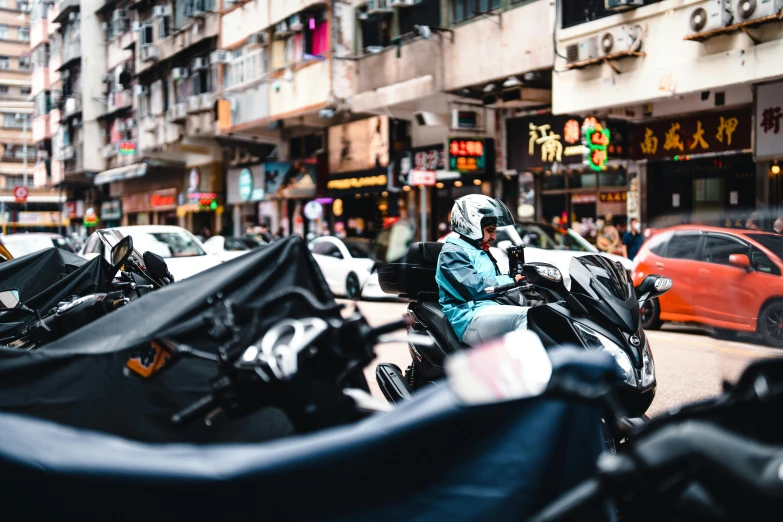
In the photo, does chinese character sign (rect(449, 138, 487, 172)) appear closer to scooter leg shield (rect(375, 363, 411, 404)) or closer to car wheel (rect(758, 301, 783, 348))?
scooter leg shield (rect(375, 363, 411, 404))

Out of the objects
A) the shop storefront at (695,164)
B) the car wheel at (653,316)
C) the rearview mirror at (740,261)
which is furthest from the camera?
the shop storefront at (695,164)

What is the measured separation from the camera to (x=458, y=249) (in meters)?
5.19

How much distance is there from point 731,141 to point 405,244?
524 inches

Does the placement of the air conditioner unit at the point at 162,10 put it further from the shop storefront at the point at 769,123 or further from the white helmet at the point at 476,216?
the white helmet at the point at 476,216

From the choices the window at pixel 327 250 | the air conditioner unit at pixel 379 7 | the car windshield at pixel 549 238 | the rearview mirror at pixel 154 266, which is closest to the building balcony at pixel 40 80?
the air conditioner unit at pixel 379 7

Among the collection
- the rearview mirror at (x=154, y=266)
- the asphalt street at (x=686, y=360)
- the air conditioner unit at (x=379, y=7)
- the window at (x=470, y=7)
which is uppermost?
the air conditioner unit at (x=379, y=7)

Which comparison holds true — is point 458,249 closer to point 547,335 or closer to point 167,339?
point 547,335

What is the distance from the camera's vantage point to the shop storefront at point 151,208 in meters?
43.9

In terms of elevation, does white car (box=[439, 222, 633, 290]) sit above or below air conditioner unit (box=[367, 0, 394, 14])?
below

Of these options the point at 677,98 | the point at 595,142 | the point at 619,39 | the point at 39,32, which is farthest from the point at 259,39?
the point at 39,32

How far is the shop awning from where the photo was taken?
42625 mm

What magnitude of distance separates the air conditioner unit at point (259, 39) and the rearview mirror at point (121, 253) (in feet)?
85.0

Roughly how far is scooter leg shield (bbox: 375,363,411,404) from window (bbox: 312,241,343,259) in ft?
53.2

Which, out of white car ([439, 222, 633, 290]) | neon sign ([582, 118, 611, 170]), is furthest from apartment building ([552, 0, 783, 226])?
white car ([439, 222, 633, 290])
